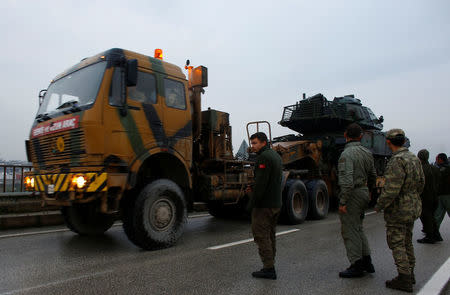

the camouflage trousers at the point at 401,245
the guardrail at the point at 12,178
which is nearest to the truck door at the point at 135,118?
the camouflage trousers at the point at 401,245

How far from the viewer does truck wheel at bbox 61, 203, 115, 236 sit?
6.35m

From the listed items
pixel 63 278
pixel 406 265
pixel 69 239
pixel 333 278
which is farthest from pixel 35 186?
pixel 406 265

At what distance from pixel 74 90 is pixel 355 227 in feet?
15.3

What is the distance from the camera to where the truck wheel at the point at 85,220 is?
635cm

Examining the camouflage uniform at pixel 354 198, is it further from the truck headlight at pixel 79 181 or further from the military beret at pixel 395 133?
the truck headlight at pixel 79 181

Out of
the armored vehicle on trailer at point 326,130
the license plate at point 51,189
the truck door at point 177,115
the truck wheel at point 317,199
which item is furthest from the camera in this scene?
the armored vehicle on trailer at point 326,130

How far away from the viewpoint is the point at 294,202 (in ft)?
29.0

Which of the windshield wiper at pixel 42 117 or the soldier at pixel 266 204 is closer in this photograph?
the soldier at pixel 266 204

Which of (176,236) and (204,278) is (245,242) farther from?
(204,278)

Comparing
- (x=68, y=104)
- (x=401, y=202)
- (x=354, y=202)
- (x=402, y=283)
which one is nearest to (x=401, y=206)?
(x=401, y=202)

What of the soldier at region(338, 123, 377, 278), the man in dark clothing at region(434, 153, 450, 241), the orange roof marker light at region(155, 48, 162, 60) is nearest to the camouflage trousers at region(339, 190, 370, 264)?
the soldier at region(338, 123, 377, 278)

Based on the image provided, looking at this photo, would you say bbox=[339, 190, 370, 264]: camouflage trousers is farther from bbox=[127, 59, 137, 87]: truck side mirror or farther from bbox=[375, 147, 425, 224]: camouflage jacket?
bbox=[127, 59, 137, 87]: truck side mirror

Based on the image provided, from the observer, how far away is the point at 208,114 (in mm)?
7363

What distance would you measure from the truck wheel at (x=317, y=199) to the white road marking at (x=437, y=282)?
476 cm
